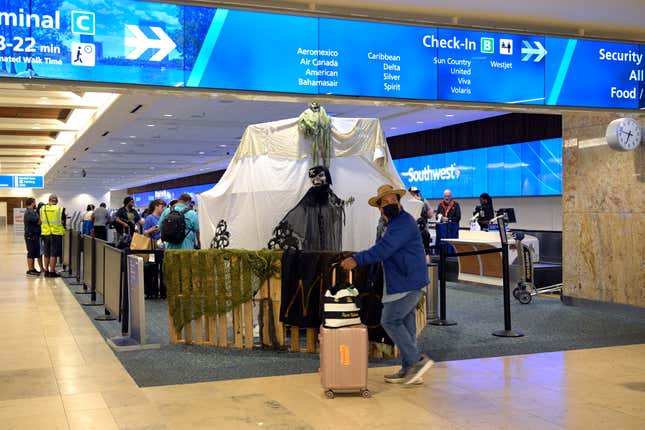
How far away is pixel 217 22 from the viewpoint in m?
6.08

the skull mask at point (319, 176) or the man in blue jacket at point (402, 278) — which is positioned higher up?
the skull mask at point (319, 176)

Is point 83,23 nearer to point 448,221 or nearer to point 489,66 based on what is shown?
point 489,66

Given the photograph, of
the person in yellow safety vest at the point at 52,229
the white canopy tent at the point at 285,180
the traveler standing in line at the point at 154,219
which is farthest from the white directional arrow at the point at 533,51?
the person in yellow safety vest at the point at 52,229

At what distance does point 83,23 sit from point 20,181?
42.3m

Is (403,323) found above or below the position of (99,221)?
below

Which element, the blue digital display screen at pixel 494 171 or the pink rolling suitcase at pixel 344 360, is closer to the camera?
the pink rolling suitcase at pixel 344 360

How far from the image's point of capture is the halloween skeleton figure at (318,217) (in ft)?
26.4

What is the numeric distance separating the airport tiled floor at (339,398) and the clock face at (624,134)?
9.95 ft

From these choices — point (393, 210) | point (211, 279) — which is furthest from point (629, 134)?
point (211, 279)

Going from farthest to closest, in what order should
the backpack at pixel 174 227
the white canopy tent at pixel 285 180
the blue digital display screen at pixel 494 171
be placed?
1. the blue digital display screen at pixel 494 171
2. the backpack at pixel 174 227
3. the white canopy tent at pixel 285 180

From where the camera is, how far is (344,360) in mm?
5477

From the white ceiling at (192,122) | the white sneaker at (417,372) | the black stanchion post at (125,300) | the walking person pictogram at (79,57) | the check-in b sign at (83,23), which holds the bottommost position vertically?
the white sneaker at (417,372)

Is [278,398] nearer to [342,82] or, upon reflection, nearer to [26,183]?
[342,82]

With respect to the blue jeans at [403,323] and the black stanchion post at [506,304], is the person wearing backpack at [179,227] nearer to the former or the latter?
the black stanchion post at [506,304]
